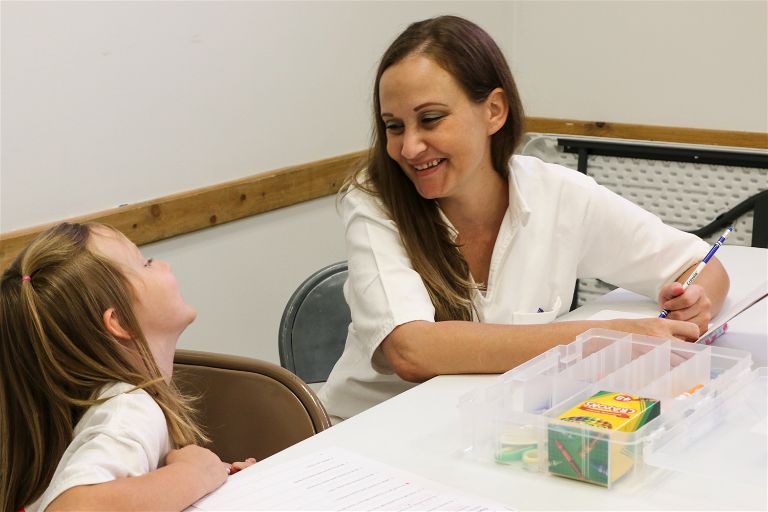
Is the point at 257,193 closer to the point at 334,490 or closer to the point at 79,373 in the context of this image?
the point at 79,373

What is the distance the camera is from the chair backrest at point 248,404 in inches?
57.8

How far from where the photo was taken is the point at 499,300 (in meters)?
1.86

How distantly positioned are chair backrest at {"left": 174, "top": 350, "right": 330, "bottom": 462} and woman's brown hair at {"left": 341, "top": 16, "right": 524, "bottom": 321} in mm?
383

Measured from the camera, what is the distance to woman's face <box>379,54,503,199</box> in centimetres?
176

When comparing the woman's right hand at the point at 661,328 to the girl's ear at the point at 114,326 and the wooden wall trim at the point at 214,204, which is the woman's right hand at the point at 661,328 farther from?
the wooden wall trim at the point at 214,204

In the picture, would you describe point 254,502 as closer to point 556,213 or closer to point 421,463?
point 421,463

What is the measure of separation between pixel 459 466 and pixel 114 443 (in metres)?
0.43

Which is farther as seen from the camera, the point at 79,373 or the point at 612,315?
the point at 612,315

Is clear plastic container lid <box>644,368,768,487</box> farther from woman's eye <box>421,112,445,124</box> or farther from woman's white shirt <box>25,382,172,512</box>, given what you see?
woman's eye <box>421,112,445,124</box>


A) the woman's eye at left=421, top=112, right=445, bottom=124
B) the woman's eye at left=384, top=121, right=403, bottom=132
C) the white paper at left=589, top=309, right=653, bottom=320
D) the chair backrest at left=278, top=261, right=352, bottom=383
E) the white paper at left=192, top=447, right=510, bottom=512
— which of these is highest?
the woman's eye at left=421, top=112, right=445, bottom=124

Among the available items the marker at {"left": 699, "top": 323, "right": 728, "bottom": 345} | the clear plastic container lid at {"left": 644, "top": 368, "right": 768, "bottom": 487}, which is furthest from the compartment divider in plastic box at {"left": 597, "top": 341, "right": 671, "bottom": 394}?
the marker at {"left": 699, "top": 323, "right": 728, "bottom": 345}

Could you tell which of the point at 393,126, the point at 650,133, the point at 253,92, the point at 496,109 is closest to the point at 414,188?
the point at 393,126

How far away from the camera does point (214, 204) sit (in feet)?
9.43

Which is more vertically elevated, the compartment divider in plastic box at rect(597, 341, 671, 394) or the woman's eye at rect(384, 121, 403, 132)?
the woman's eye at rect(384, 121, 403, 132)
